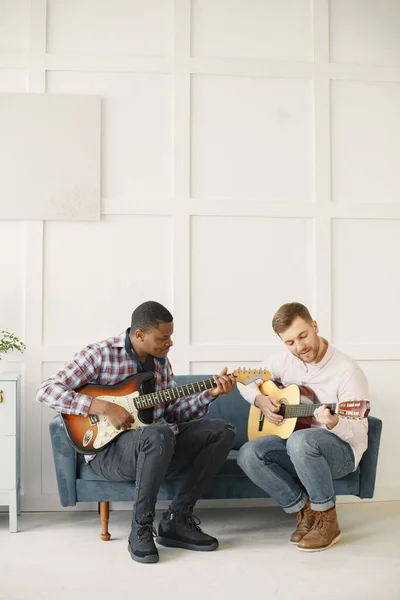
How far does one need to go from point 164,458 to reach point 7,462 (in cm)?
85

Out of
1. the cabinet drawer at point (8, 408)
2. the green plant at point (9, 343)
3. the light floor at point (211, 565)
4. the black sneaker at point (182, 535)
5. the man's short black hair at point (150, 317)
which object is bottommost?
the light floor at point (211, 565)

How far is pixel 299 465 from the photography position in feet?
9.52

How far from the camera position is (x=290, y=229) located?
387 centimetres

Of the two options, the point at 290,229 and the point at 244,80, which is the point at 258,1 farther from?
the point at 290,229

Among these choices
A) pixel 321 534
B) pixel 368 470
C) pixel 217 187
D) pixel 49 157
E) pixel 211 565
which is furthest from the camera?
pixel 217 187

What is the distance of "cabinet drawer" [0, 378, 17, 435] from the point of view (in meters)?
3.21

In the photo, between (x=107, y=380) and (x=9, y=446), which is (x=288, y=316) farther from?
(x=9, y=446)

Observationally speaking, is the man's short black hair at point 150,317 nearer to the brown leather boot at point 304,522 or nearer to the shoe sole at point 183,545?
the shoe sole at point 183,545

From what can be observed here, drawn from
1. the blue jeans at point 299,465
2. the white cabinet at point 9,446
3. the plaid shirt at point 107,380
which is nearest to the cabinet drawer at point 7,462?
the white cabinet at point 9,446

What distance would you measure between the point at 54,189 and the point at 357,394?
1.87 metres

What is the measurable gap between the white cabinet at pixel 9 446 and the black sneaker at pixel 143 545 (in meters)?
0.71

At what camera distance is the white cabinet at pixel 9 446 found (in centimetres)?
321

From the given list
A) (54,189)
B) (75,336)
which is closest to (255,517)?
(75,336)

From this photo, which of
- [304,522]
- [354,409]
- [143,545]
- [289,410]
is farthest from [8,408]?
[354,409]
